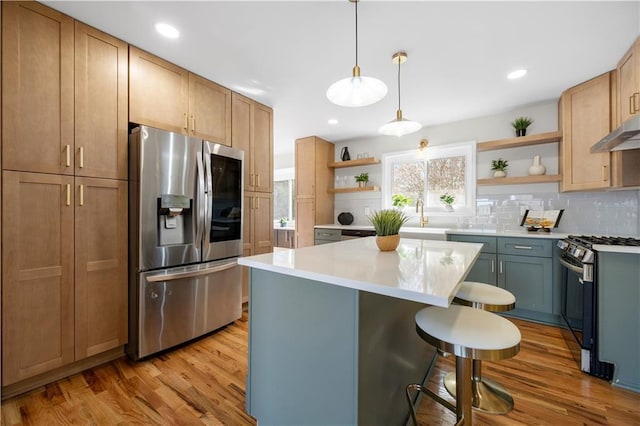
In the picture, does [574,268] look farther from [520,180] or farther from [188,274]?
[188,274]

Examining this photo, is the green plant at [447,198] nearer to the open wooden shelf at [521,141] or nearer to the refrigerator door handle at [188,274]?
the open wooden shelf at [521,141]

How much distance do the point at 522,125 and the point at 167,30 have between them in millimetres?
3764

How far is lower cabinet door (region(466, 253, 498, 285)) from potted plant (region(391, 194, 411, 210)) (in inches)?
51.9

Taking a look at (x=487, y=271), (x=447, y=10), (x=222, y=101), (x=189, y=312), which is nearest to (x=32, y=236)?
(x=189, y=312)

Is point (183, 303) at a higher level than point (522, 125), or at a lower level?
lower

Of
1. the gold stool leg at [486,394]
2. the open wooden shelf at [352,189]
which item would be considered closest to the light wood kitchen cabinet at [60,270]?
the gold stool leg at [486,394]

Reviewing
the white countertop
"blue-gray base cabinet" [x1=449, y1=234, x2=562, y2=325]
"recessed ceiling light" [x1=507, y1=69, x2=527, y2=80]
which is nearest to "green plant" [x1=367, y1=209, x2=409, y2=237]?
the white countertop

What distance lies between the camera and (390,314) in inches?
51.1

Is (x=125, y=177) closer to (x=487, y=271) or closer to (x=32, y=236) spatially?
(x=32, y=236)

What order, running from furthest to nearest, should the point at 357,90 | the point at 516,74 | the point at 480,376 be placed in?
the point at 516,74 < the point at 480,376 < the point at 357,90

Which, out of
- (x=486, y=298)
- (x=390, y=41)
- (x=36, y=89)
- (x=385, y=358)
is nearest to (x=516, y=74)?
(x=390, y=41)

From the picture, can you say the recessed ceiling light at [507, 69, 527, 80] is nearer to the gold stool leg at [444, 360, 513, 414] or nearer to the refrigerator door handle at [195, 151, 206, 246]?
the gold stool leg at [444, 360, 513, 414]

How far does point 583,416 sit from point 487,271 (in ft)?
5.45

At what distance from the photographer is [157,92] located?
2.30 meters
